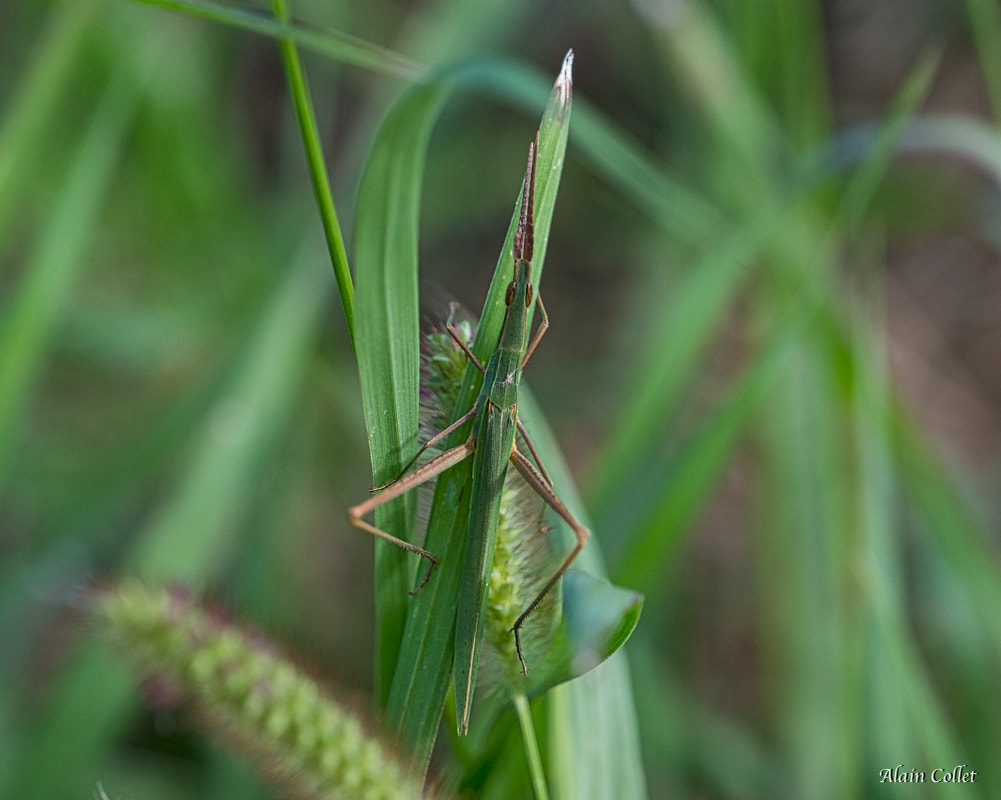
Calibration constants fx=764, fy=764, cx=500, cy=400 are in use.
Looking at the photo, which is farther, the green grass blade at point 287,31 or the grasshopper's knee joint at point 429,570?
the green grass blade at point 287,31

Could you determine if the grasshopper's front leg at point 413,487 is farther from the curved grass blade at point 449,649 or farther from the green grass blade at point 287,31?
the green grass blade at point 287,31

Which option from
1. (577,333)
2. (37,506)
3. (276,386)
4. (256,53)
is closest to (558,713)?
(276,386)

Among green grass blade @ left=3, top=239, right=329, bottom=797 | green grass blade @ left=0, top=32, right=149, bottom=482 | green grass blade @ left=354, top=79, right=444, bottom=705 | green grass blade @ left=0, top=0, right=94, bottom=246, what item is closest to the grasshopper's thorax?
green grass blade @ left=354, top=79, right=444, bottom=705
